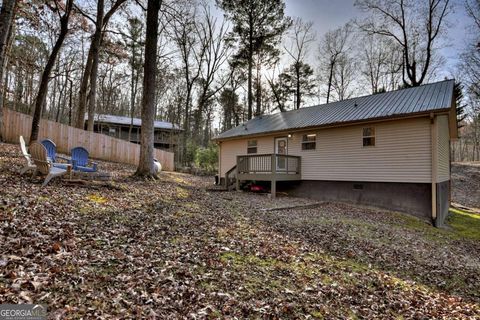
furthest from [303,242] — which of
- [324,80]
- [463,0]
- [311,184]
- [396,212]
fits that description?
[324,80]

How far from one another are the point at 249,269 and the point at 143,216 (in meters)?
2.87

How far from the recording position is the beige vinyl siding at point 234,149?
1502 cm

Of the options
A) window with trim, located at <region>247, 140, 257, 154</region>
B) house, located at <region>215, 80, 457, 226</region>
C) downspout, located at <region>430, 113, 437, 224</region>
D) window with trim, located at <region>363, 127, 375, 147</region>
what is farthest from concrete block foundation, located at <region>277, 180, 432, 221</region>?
window with trim, located at <region>247, 140, 257, 154</region>

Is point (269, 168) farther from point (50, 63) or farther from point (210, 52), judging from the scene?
point (210, 52)

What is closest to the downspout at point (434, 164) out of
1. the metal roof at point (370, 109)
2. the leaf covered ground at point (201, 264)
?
the metal roof at point (370, 109)

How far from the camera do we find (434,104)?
9602mm

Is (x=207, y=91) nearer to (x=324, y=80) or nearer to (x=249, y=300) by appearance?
(x=324, y=80)

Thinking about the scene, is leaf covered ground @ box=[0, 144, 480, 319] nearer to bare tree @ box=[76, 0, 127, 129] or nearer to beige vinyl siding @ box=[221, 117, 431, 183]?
beige vinyl siding @ box=[221, 117, 431, 183]

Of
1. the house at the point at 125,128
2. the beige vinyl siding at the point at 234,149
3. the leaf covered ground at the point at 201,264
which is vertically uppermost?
the house at the point at 125,128

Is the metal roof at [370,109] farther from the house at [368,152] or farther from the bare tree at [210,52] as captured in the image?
the bare tree at [210,52]

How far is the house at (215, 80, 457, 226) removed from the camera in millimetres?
9750

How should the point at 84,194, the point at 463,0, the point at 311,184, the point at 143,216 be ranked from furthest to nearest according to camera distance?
the point at 463,0
the point at 311,184
the point at 84,194
the point at 143,216

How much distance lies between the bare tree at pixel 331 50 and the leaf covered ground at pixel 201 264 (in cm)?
2277

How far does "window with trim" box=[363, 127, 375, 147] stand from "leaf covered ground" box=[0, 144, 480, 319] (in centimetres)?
486
